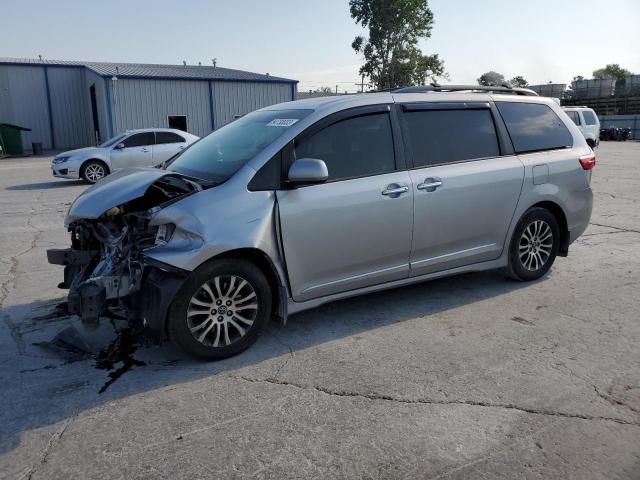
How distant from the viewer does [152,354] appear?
3.99m

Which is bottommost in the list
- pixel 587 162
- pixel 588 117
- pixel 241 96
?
pixel 587 162

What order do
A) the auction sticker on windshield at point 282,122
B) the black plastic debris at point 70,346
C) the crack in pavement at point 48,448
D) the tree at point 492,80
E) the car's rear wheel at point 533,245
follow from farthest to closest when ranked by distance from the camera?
the tree at point 492,80 → the car's rear wheel at point 533,245 → the auction sticker on windshield at point 282,122 → the black plastic debris at point 70,346 → the crack in pavement at point 48,448

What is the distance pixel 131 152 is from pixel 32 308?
1083 cm

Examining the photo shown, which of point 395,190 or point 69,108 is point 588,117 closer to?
point 395,190

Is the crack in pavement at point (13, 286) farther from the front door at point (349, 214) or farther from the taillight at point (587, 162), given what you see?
the taillight at point (587, 162)

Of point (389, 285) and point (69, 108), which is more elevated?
point (69, 108)

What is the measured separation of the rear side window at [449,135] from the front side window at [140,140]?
1185 centimetres

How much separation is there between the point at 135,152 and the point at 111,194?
465 inches

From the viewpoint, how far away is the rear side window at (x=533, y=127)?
535cm

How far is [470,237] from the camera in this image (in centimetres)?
495

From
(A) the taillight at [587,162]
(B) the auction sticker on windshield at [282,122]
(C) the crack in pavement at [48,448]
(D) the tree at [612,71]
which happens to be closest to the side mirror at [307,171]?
(B) the auction sticker on windshield at [282,122]

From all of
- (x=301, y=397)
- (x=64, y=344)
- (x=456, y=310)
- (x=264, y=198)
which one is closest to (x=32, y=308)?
(x=64, y=344)

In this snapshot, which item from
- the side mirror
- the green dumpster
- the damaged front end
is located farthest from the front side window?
the green dumpster

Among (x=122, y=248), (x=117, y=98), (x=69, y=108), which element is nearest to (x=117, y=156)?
(x=122, y=248)
